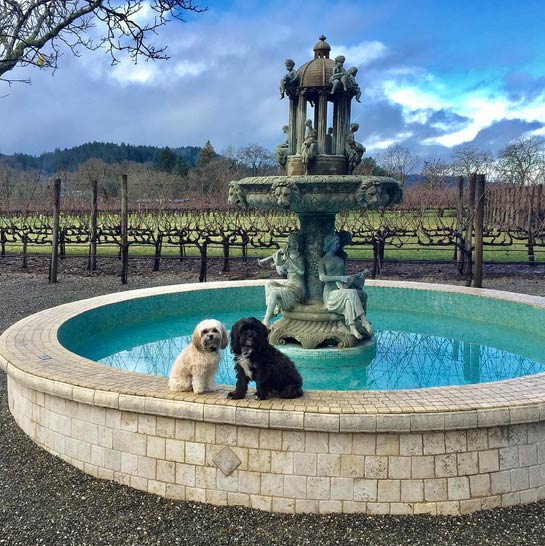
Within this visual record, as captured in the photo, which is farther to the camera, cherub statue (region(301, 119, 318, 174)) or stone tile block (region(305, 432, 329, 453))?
cherub statue (region(301, 119, 318, 174))

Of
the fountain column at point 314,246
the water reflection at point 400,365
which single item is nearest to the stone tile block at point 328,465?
the water reflection at point 400,365

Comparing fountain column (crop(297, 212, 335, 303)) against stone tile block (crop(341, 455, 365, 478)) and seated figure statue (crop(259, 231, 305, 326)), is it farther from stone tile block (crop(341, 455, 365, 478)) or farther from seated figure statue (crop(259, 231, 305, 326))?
stone tile block (crop(341, 455, 365, 478))

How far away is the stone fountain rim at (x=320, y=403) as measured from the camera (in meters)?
4.11

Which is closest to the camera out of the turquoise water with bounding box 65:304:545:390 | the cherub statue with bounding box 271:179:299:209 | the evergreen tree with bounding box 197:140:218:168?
the cherub statue with bounding box 271:179:299:209

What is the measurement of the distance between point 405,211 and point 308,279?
26.5 metres

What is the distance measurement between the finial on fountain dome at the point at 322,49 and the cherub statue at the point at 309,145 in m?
1.02

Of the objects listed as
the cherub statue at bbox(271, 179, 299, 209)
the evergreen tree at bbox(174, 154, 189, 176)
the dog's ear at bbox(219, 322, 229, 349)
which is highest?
the evergreen tree at bbox(174, 154, 189, 176)

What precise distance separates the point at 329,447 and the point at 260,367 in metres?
0.81

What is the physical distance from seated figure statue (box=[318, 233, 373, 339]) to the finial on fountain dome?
8.04 ft

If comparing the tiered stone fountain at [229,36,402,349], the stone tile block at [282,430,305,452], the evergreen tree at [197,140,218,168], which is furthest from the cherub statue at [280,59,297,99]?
the evergreen tree at [197,140,218,168]

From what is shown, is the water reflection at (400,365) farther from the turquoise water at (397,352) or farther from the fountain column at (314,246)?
the fountain column at (314,246)

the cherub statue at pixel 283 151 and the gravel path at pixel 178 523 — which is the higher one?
the cherub statue at pixel 283 151

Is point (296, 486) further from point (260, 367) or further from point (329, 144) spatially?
point (329, 144)

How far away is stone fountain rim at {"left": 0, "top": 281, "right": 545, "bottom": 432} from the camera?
4105mm
